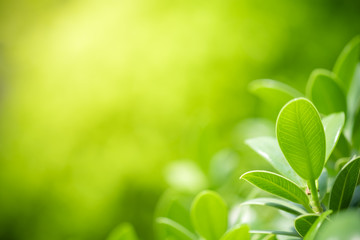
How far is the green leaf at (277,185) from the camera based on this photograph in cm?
45

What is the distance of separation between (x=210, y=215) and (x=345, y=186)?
225 mm

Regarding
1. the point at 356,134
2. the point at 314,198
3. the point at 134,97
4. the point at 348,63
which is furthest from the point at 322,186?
the point at 134,97

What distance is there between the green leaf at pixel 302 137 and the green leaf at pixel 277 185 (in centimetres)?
2

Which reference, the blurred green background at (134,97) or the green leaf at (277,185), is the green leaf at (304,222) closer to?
the green leaf at (277,185)

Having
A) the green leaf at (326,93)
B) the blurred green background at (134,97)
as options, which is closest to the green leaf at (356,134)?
the green leaf at (326,93)

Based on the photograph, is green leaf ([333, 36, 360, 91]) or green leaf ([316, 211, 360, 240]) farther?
green leaf ([333, 36, 360, 91])

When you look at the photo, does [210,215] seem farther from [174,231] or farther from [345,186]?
[345,186]

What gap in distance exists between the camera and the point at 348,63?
666 mm

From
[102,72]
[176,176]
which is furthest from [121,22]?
[176,176]

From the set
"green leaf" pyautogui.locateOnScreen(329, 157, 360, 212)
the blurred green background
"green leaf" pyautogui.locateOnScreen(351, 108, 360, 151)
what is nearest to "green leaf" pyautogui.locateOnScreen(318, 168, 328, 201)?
"green leaf" pyautogui.locateOnScreen(329, 157, 360, 212)

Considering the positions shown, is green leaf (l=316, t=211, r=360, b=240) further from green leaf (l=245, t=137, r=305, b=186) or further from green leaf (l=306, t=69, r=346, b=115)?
green leaf (l=306, t=69, r=346, b=115)

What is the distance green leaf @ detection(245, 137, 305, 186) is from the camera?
0.50 metres

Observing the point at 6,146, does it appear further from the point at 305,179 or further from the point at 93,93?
the point at 305,179

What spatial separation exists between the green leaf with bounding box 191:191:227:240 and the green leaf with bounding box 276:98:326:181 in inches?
6.8
